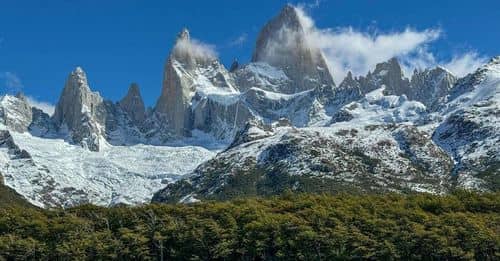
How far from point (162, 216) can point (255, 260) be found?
27405 millimetres

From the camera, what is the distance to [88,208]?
18225 cm

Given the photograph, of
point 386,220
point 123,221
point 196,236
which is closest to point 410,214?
point 386,220

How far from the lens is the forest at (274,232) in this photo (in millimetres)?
139250

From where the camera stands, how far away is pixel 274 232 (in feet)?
476

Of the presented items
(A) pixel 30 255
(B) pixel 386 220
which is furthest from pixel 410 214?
(A) pixel 30 255

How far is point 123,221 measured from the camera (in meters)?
164

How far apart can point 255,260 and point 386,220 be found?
26.1m

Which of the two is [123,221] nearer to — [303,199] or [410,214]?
[303,199]

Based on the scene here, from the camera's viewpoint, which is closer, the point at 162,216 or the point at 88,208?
the point at 162,216

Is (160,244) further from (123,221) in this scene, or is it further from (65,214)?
(65,214)

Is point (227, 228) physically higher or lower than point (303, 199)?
lower

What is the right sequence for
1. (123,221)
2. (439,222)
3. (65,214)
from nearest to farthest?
1. (439,222)
2. (123,221)
3. (65,214)

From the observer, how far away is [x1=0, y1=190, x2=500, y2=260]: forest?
13925cm

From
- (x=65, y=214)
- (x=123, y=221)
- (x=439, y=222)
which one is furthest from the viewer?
(x=65, y=214)
